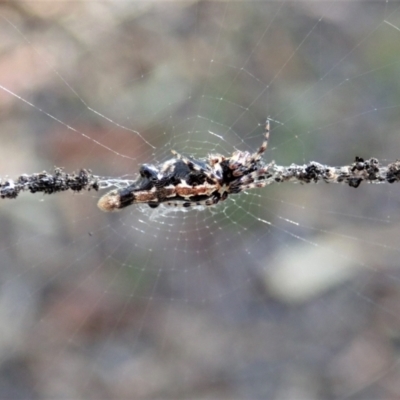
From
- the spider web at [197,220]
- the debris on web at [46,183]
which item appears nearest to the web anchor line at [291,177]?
the debris on web at [46,183]

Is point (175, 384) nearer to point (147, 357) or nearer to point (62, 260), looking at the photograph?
point (147, 357)

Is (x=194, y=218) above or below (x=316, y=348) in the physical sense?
above

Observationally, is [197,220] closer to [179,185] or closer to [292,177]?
[179,185]

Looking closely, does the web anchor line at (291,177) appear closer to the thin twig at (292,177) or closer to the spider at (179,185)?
the thin twig at (292,177)

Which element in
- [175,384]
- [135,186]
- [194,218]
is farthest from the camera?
[194,218]

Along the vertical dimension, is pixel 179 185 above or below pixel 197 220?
below

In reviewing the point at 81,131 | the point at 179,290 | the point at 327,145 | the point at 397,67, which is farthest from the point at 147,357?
the point at 397,67

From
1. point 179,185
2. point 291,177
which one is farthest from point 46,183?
point 291,177
